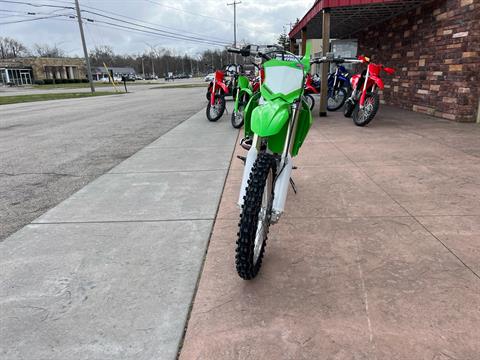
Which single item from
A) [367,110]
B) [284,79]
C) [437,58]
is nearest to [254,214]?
[284,79]

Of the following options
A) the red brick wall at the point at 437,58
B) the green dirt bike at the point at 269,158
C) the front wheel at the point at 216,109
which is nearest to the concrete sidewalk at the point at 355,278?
the green dirt bike at the point at 269,158

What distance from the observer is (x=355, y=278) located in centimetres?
227

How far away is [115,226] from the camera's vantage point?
3.11 m

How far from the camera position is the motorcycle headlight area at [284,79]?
2.47m

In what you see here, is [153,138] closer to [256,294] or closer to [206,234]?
[206,234]

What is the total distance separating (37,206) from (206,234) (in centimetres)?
197

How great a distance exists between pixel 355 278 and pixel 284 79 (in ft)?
4.66

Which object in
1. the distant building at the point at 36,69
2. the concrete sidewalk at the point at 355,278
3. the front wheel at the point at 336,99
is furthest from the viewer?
the distant building at the point at 36,69

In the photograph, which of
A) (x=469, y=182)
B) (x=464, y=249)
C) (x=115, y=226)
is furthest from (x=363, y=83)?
(x=115, y=226)

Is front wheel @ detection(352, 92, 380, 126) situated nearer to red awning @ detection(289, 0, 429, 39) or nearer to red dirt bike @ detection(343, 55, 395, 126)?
red dirt bike @ detection(343, 55, 395, 126)

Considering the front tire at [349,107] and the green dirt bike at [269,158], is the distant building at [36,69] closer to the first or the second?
the front tire at [349,107]

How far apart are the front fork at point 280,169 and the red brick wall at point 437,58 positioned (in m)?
6.80

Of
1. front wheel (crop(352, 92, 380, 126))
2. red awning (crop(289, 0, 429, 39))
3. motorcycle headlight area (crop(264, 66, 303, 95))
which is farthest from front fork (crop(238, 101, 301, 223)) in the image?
red awning (crop(289, 0, 429, 39))

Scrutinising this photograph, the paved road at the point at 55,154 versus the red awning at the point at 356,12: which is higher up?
the red awning at the point at 356,12
